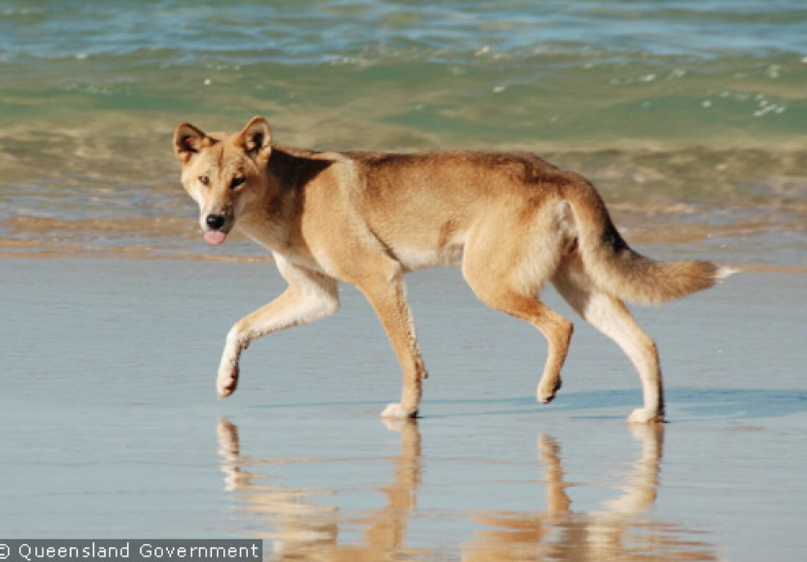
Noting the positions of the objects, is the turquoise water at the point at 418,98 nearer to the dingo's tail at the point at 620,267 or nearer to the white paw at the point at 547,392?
the dingo's tail at the point at 620,267

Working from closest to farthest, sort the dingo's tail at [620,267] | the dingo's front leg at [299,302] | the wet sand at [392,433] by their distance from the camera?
the wet sand at [392,433] < the dingo's tail at [620,267] < the dingo's front leg at [299,302]

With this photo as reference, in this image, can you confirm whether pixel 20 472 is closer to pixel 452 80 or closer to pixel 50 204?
pixel 50 204

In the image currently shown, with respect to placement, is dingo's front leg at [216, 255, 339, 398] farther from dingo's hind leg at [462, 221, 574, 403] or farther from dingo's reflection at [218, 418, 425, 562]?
dingo's reflection at [218, 418, 425, 562]

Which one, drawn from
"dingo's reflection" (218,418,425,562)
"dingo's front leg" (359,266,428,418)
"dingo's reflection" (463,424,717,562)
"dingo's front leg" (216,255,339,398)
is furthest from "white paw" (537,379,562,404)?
"dingo's reflection" (463,424,717,562)

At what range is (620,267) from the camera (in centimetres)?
752

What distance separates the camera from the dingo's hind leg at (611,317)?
7.33 m

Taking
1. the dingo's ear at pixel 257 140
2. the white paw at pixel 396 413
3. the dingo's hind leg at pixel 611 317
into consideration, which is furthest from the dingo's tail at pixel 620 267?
the dingo's ear at pixel 257 140

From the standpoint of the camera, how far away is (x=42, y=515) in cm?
493

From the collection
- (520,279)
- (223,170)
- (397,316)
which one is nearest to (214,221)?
Answer: (223,170)

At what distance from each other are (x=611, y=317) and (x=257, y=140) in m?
1.88

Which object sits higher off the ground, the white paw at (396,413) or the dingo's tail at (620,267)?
the dingo's tail at (620,267)

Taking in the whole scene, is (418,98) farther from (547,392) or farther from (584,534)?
(584,534)

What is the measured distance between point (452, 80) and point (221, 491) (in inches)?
612

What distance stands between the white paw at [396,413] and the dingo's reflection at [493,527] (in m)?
1.17
